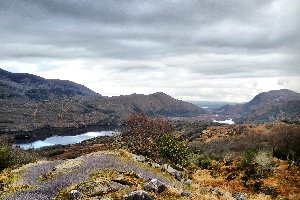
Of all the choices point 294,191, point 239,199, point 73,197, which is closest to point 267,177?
point 294,191

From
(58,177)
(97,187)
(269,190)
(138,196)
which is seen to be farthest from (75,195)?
(269,190)

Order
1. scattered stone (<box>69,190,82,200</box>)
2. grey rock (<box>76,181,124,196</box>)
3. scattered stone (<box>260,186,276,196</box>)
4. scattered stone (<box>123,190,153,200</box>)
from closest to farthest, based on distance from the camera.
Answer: scattered stone (<box>123,190,153,200</box>)
scattered stone (<box>69,190,82,200</box>)
grey rock (<box>76,181,124,196</box>)
scattered stone (<box>260,186,276,196</box>)

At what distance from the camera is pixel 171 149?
47562 millimetres

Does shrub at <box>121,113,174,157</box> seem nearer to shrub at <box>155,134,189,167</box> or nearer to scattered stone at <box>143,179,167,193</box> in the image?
shrub at <box>155,134,189,167</box>

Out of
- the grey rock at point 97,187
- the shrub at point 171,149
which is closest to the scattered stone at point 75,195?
the grey rock at point 97,187

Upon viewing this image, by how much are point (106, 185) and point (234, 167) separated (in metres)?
41.1

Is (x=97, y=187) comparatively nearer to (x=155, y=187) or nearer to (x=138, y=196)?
(x=155, y=187)

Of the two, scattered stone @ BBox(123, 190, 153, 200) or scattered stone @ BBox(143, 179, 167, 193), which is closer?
scattered stone @ BBox(123, 190, 153, 200)

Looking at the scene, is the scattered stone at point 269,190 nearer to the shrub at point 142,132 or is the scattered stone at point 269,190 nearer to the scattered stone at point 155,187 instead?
the shrub at point 142,132

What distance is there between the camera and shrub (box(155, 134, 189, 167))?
47.5m

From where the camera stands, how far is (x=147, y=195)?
736 inches

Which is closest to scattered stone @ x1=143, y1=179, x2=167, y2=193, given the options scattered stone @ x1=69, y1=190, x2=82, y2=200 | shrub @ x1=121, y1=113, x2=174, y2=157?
scattered stone @ x1=69, y1=190, x2=82, y2=200

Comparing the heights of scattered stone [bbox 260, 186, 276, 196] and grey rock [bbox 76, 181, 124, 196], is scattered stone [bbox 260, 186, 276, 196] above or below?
below

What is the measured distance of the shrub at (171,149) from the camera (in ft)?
156
